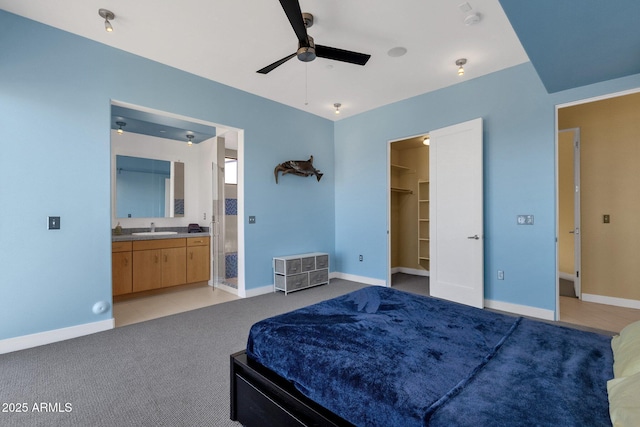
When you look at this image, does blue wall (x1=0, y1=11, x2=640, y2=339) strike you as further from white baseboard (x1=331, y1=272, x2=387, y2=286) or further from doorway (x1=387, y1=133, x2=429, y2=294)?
doorway (x1=387, y1=133, x2=429, y2=294)

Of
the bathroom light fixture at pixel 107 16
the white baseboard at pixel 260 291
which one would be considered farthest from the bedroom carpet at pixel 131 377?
the bathroom light fixture at pixel 107 16

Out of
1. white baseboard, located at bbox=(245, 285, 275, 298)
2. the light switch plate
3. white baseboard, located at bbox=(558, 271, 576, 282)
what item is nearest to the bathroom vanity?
white baseboard, located at bbox=(245, 285, 275, 298)

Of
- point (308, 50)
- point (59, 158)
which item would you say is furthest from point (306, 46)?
point (59, 158)

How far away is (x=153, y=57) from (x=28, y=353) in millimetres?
3146

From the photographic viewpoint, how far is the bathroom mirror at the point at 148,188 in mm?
4691

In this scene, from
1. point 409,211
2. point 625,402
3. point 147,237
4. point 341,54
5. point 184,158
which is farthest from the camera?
point 409,211

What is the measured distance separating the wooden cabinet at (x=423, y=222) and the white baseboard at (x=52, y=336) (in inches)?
199

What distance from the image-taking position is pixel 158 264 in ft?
14.6

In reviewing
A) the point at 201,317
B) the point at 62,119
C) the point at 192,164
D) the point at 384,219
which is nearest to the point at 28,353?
the point at 201,317

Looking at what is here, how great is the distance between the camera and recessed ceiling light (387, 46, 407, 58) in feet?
10.3

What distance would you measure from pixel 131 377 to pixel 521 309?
13.1 feet

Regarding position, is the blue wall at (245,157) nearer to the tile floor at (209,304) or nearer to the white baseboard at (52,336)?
the white baseboard at (52,336)

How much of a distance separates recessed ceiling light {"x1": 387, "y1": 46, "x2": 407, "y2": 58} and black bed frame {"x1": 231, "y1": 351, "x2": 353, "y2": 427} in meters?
3.20

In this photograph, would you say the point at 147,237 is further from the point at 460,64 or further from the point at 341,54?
the point at 460,64
